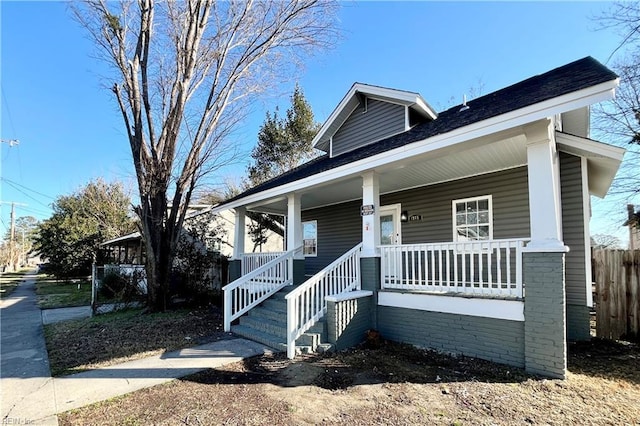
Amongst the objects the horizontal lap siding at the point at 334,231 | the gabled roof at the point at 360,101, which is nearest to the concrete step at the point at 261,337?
the horizontal lap siding at the point at 334,231

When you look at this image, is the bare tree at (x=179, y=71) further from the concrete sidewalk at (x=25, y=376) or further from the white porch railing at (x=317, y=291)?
the white porch railing at (x=317, y=291)

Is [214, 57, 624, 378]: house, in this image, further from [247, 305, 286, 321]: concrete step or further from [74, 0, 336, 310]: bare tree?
[74, 0, 336, 310]: bare tree

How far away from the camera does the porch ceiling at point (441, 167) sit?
18.5 ft

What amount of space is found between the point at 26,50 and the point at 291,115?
12.1m

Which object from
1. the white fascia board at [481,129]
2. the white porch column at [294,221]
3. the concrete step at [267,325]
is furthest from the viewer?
the white porch column at [294,221]

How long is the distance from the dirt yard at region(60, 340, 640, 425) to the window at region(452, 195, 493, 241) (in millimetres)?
3048

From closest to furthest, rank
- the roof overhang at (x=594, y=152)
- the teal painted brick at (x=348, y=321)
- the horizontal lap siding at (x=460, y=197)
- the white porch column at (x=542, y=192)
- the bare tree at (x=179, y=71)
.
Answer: the white porch column at (x=542, y=192) → the teal painted brick at (x=348, y=321) → the roof overhang at (x=594, y=152) → the horizontal lap siding at (x=460, y=197) → the bare tree at (x=179, y=71)

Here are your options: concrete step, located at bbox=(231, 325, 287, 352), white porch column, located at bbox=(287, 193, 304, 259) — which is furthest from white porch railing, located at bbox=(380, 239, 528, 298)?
white porch column, located at bbox=(287, 193, 304, 259)

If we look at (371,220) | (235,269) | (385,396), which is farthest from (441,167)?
(235,269)

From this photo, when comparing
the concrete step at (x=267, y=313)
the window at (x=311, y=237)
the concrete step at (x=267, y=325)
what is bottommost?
the concrete step at (x=267, y=325)

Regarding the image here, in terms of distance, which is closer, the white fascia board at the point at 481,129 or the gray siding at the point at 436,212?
the white fascia board at the point at 481,129

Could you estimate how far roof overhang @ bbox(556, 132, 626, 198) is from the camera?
587cm

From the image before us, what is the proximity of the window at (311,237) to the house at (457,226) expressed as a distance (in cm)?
158

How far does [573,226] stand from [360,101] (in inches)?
228
